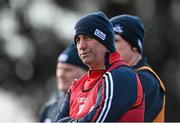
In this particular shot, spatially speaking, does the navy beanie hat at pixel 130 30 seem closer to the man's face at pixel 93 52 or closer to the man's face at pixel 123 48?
the man's face at pixel 123 48

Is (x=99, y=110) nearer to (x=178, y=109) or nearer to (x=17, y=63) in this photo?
(x=178, y=109)

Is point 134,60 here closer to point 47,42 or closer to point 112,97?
point 112,97

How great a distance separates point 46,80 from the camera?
29516 millimetres

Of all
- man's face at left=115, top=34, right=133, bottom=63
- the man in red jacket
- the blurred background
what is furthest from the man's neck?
the blurred background

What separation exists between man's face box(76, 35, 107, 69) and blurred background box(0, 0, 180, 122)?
1929 cm

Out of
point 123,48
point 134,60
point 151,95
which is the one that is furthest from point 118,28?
point 151,95

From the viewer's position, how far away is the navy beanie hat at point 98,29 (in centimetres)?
761

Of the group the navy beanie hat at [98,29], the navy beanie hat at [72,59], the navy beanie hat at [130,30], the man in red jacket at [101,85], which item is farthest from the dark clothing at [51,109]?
the navy beanie hat at [98,29]

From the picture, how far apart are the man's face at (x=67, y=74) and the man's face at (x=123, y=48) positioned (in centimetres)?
266

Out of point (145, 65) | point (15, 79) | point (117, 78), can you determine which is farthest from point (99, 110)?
point (15, 79)

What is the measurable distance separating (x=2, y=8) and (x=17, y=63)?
197 cm

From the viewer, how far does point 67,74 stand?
1151cm

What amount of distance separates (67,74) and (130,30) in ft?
9.15

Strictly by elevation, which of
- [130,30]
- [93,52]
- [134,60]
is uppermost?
[93,52]
